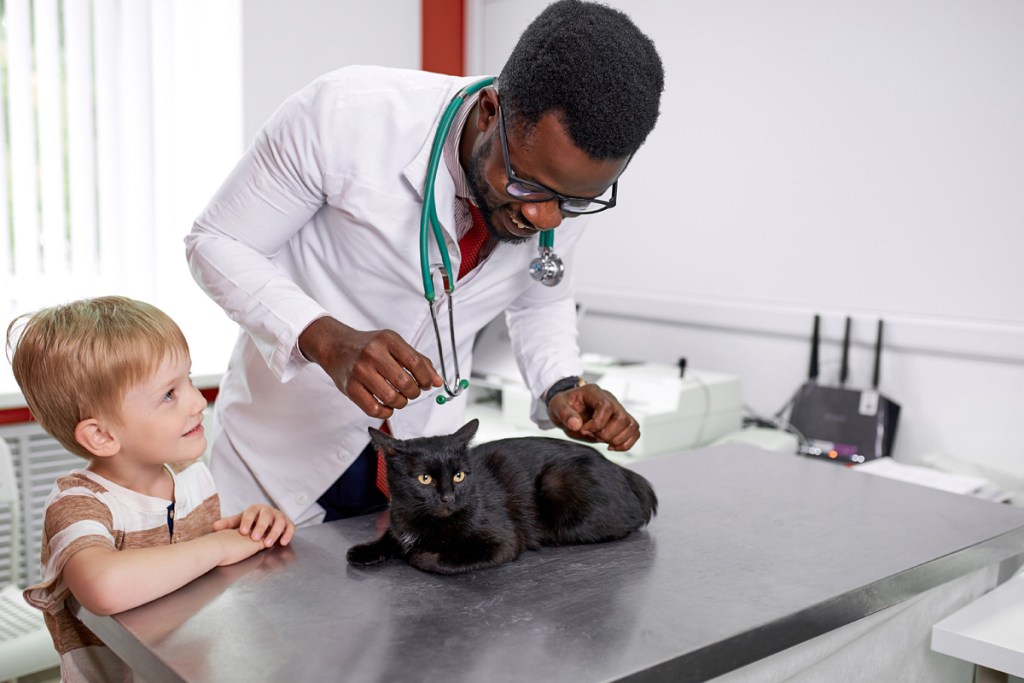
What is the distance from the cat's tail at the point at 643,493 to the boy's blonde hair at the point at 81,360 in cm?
61

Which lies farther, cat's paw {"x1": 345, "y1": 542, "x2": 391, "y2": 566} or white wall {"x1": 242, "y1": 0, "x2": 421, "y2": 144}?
white wall {"x1": 242, "y1": 0, "x2": 421, "y2": 144}

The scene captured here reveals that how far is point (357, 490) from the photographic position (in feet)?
4.60

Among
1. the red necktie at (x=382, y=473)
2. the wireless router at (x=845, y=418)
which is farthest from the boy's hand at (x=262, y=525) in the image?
the wireless router at (x=845, y=418)

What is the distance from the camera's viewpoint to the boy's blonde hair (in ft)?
3.34

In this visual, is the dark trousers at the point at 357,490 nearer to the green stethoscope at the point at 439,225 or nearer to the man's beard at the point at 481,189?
the green stethoscope at the point at 439,225

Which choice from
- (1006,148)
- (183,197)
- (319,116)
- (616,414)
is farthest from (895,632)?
(183,197)

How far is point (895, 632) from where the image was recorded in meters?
1.15

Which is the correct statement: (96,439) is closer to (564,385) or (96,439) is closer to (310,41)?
(564,385)

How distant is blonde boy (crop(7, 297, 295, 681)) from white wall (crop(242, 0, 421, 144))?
2.03m

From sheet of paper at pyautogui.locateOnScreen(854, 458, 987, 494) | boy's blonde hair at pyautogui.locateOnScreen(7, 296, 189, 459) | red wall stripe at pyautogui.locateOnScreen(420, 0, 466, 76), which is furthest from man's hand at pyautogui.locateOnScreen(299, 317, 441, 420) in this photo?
red wall stripe at pyautogui.locateOnScreen(420, 0, 466, 76)

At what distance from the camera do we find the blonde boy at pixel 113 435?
3.23 ft

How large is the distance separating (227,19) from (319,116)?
1.92 meters

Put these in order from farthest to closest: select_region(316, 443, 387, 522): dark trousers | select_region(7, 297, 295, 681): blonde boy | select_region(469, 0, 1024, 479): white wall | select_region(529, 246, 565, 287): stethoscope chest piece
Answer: select_region(469, 0, 1024, 479): white wall
select_region(316, 443, 387, 522): dark trousers
select_region(529, 246, 565, 287): stethoscope chest piece
select_region(7, 297, 295, 681): blonde boy

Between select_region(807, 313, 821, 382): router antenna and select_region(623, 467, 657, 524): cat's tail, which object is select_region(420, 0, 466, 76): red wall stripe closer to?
select_region(807, 313, 821, 382): router antenna
